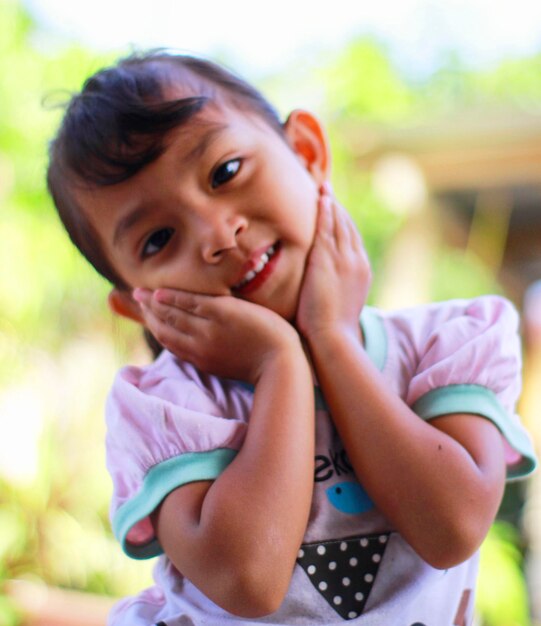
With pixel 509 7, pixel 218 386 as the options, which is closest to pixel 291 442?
pixel 218 386

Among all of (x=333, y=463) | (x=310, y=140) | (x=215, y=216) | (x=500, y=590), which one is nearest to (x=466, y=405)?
(x=333, y=463)

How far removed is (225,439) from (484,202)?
13.3 feet

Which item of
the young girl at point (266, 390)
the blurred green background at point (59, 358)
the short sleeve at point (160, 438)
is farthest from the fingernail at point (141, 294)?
the blurred green background at point (59, 358)

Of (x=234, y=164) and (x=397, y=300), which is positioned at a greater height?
(x=234, y=164)

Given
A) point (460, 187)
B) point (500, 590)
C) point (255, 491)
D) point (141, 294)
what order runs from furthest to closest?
1. point (460, 187)
2. point (500, 590)
3. point (141, 294)
4. point (255, 491)

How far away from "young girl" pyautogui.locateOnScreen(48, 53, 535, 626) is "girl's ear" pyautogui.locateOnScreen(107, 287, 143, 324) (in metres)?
0.05

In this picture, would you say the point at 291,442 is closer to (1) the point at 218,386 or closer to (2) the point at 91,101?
(1) the point at 218,386

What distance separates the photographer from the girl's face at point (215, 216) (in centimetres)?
102

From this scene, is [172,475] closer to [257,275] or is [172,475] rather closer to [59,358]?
[257,275]

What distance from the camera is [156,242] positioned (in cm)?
107

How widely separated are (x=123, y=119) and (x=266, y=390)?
40 centimetres

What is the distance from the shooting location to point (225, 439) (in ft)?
3.10

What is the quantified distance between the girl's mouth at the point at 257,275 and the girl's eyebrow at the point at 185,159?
15 centimetres

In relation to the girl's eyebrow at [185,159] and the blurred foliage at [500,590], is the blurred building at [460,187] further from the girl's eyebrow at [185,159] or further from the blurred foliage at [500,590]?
the girl's eyebrow at [185,159]
